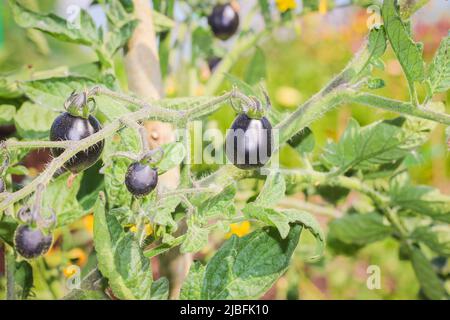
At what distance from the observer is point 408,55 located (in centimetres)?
68

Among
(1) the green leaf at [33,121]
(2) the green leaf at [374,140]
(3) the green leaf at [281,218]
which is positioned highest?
(1) the green leaf at [33,121]

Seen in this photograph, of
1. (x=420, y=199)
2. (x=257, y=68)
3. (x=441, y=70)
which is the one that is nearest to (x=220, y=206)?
(x=441, y=70)

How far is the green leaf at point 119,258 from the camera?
0.59m

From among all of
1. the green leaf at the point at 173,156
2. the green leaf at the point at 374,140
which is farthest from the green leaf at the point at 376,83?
the green leaf at the point at 173,156

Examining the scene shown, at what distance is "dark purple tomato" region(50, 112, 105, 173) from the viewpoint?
2.04 feet

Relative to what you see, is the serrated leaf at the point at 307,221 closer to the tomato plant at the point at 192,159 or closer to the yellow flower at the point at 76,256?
the tomato plant at the point at 192,159

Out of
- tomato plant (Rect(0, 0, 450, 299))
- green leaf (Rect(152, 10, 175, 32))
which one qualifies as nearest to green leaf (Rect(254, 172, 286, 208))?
tomato plant (Rect(0, 0, 450, 299))

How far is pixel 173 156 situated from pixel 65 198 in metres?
0.24

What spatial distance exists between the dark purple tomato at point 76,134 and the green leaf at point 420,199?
50cm

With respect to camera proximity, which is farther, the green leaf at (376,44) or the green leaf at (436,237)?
the green leaf at (436,237)

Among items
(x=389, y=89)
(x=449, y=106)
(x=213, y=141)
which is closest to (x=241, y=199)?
(x=213, y=141)

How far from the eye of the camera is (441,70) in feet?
2.29

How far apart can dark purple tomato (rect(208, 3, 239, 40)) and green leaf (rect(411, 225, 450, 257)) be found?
44cm

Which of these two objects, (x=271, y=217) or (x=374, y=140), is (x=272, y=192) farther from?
(x=374, y=140)
